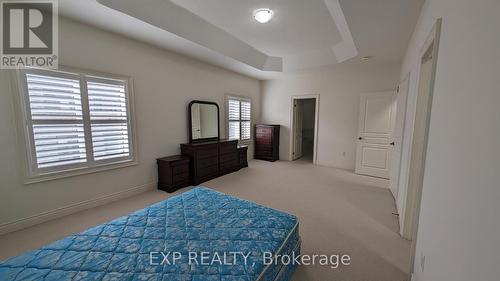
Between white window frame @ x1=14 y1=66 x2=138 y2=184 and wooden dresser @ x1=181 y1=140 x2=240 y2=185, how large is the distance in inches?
40.8

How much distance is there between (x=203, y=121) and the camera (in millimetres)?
4492

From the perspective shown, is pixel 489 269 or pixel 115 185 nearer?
pixel 489 269

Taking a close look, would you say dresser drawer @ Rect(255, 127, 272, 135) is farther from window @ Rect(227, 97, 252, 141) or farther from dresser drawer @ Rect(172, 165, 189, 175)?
dresser drawer @ Rect(172, 165, 189, 175)

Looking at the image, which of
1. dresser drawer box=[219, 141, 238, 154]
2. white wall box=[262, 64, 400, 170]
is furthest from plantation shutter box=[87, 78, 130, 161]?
white wall box=[262, 64, 400, 170]

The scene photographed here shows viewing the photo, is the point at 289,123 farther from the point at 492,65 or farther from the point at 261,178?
the point at 492,65

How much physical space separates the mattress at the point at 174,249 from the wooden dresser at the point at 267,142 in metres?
4.21

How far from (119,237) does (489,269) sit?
2054 millimetres

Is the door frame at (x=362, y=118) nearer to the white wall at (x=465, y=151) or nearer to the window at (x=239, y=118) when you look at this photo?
the window at (x=239, y=118)

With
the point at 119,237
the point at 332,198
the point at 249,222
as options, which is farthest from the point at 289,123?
the point at 119,237

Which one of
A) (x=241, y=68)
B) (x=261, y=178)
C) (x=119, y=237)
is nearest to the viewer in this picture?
(x=119, y=237)

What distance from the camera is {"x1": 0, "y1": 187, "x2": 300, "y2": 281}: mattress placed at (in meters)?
1.14

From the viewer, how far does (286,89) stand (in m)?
5.96

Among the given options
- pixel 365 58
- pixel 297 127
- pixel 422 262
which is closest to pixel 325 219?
pixel 422 262

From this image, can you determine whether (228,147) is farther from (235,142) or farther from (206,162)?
(206,162)
